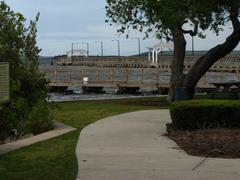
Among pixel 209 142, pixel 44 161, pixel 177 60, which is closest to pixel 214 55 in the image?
pixel 177 60

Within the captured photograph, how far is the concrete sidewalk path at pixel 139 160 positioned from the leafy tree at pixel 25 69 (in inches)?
59.7

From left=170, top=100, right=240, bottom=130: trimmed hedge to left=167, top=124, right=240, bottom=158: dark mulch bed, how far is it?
0.35 m

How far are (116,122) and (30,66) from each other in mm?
2859

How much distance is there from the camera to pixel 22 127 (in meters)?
13.9

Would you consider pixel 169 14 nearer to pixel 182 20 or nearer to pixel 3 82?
pixel 182 20

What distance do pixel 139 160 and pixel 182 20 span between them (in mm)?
12699

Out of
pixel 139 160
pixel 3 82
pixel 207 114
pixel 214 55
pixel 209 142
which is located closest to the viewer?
pixel 139 160

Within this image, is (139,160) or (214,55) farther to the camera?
(214,55)

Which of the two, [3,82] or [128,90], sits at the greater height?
[3,82]

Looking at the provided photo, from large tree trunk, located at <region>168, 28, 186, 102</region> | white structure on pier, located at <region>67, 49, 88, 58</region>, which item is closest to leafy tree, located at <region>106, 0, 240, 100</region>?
large tree trunk, located at <region>168, 28, 186, 102</region>

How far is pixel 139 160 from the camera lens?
9398 millimetres

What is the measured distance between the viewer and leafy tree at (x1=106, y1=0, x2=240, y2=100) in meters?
19.5

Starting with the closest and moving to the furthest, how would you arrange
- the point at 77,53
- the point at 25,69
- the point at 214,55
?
1. the point at 25,69
2. the point at 214,55
3. the point at 77,53

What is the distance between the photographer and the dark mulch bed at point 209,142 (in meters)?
10.1
